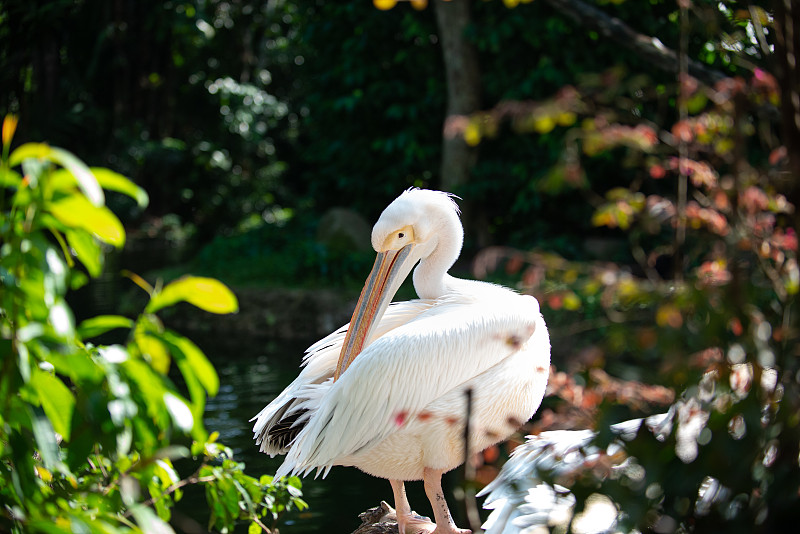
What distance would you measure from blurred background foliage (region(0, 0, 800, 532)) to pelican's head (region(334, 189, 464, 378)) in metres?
0.63

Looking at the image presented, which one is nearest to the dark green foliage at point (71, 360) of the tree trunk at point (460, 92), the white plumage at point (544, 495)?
the white plumage at point (544, 495)

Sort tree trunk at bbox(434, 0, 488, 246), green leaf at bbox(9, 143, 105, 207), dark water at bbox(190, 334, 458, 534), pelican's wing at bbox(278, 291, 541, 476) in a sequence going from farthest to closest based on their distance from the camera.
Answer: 1. tree trunk at bbox(434, 0, 488, 246)
2. dark water at bbox(190, 334, 458, 534)
3. pelican's wing at bbox(278, 291, 541, 476)
4. green leaf at bbox(9, 143, 105, 207)

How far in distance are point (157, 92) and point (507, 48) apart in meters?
7.72

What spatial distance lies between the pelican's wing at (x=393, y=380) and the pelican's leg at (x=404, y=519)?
11.8 inches

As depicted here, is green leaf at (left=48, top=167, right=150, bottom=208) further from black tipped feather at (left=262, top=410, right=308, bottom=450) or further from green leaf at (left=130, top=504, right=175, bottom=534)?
black tipped feather at (left=262, top=410, right=308, bottom=450)

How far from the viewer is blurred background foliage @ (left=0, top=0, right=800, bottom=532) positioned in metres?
1.17

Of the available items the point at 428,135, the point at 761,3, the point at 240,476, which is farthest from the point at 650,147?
the point at 428,135

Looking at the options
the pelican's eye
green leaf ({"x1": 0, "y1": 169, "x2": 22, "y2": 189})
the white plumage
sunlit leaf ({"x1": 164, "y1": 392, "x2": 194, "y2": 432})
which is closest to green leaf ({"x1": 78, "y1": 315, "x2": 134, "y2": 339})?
sunlit leaf ({"x1": 164, "y1": 392, "x2": 194, "y2": 432})

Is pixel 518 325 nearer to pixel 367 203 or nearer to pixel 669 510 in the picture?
pixel 669 510

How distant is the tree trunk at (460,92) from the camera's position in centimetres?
862

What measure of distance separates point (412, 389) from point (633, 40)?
1.44 meters

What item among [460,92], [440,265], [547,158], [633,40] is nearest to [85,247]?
[633,40]

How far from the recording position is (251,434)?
5266 mm

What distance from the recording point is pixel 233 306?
1253 millimetres
